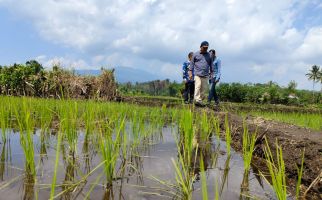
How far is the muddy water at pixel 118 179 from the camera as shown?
182 centimetres

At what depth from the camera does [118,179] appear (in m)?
2.10

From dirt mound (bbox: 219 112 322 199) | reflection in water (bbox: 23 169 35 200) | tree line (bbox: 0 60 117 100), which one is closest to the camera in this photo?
reflection in water (bbox: 23 169 35 200)

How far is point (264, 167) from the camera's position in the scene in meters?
3.04

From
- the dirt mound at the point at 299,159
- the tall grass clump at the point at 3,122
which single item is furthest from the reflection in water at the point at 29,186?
the dirt mound at the point at 299,159

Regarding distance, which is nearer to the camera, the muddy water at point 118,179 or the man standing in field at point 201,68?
the muddy water at point 118,179

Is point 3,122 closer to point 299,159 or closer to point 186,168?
point 186,168

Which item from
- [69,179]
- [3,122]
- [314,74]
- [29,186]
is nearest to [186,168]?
[69,179]

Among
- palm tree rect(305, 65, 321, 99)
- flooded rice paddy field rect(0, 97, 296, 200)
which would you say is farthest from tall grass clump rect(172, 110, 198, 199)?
palm tree rect(305, 65, 321, 99)

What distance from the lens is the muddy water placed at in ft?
5.97

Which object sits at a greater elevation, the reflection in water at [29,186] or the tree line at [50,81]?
the tree line at [50,81]

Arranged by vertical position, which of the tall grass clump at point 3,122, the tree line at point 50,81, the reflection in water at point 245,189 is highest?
the tree line at point 50,81

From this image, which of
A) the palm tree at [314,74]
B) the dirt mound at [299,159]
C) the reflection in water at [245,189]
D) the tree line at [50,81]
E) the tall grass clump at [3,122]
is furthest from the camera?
the palm tree at [314,74]

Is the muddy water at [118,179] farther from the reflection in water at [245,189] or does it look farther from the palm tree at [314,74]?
the palm tree at [314,74]

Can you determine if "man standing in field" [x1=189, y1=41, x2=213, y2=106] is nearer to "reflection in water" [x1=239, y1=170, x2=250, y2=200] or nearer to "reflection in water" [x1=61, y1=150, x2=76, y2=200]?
"reflection in water" [x1=239, y1=170, x2=250, y2=200]
